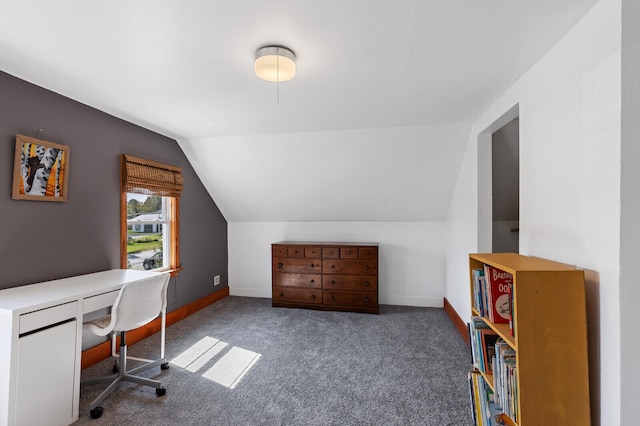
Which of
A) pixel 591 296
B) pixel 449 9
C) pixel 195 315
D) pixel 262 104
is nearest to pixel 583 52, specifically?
pixel 449 9

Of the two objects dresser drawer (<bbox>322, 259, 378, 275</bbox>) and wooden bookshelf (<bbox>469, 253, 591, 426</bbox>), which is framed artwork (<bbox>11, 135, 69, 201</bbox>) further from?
wooden bookshelf (<bbox>469, 253, 591, 426</bbox>)

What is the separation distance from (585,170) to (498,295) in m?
0.75

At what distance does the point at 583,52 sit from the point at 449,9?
0.66 m

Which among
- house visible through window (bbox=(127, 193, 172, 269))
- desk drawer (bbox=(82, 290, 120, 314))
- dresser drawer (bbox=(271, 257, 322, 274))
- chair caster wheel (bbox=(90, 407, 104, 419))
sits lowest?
chair caster wheel (bbox=(90, 407, 104, 419))

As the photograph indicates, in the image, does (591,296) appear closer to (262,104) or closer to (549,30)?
(549,30)

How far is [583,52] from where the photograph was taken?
1456 millimetres

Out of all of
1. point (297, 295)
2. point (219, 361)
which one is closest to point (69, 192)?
point (219, 361)

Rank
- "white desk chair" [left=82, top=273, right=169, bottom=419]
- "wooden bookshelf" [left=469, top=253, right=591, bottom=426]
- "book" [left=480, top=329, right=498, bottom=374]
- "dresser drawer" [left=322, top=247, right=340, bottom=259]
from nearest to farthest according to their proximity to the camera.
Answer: "wooden bookshelf" [left=469, top=253, right=591, bottom=426] < "book" [left=480, top=329, right=498, bottom=374] < "white desk chair" [left=82, top=273, right=169, bottom=419] < "dresser drawer" [left=322, top=247, right=340, bottom=259]

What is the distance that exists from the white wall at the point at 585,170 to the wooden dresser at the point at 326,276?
7.43 ft

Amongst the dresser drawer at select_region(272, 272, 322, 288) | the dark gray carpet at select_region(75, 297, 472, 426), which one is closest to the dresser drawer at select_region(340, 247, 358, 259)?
the dresser drawer at select_region(272, 272, 322, 288)

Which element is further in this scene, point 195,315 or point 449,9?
point 195,315

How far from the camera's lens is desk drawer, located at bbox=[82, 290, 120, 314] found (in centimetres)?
209

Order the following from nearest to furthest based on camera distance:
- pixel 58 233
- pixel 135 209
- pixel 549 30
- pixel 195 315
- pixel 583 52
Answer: pixel 583 52 → pixel 549 30 → pixel 58 233 → pixel 135 209 → pixel 195 315

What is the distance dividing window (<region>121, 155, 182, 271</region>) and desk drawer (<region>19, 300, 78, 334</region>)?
1.14 meters
